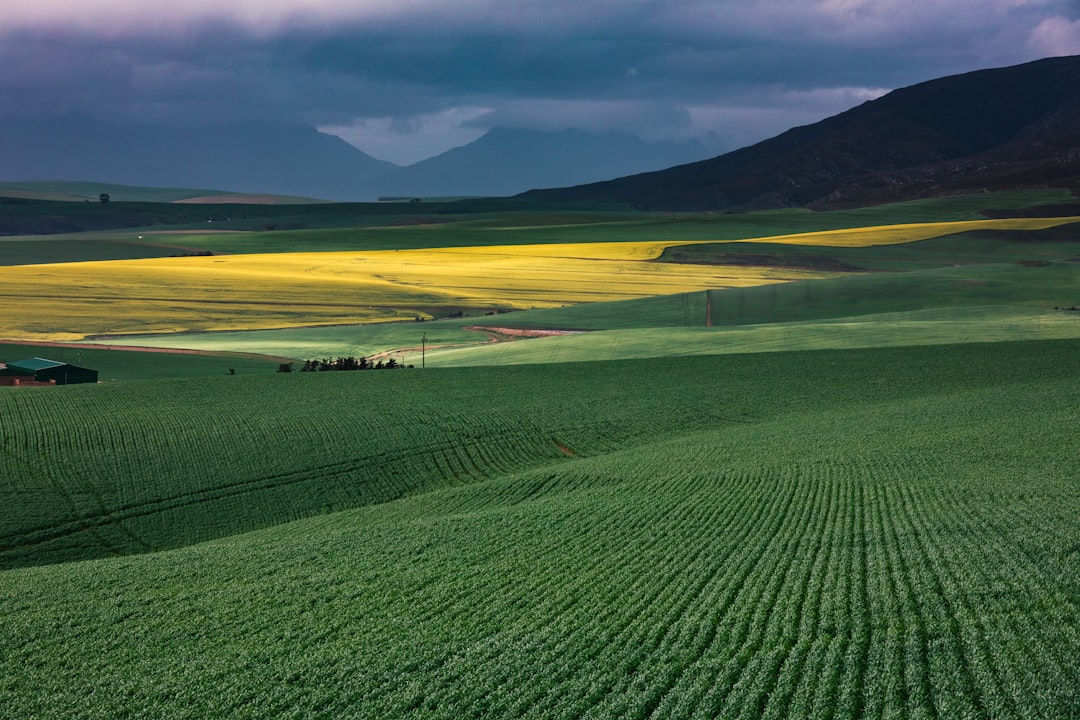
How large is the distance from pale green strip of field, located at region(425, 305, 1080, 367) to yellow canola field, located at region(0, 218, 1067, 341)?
18253mm

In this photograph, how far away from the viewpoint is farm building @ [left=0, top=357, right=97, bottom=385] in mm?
49906

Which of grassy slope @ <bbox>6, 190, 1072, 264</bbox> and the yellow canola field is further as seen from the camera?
grassy slope @ <bbox>6, 190, 1072, 264</bbox>

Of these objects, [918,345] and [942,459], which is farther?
[918,345]

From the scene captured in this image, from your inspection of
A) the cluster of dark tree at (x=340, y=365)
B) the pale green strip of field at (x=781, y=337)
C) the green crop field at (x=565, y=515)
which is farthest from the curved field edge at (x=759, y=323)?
the cluster of dark tree at (x=340, y=365)

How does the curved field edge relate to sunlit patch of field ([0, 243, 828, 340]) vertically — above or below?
below

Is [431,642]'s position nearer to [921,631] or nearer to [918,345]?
[921,631]

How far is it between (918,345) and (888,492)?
94.5ft

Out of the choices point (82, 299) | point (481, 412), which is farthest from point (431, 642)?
point (82, 299)

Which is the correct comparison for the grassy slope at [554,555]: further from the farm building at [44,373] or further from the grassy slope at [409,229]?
the grassy slope at [409,229]

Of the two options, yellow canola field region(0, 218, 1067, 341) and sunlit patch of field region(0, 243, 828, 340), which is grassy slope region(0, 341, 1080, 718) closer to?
yellow canola field region(0, 218, 1067, 341)

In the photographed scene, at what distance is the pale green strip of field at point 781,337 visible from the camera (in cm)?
5519

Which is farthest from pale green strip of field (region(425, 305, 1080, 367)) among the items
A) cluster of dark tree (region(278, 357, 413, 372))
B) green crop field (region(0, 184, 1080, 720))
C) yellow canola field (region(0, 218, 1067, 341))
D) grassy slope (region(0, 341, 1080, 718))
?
yellow canola field (region(0, 218, 1067, 341))

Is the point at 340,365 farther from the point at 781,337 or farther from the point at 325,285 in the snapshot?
the point at 325,285

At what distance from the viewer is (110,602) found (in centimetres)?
1920
